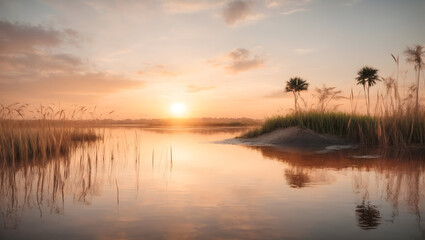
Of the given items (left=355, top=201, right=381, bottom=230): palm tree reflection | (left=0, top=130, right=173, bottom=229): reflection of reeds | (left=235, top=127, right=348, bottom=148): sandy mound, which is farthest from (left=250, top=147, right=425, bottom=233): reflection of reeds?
(left=235, top=127, right=348, bottom=148): sandy mound

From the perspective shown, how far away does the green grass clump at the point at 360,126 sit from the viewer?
14.6 meters

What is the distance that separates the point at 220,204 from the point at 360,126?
15.9 m

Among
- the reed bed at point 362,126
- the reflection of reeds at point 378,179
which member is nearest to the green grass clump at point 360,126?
the reed bed at point 362,126

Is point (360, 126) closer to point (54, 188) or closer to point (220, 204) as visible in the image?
point (220, 204)

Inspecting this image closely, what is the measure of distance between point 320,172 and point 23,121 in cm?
1017

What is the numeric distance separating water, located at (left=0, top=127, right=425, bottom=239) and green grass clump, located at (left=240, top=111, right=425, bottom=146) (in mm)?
7002

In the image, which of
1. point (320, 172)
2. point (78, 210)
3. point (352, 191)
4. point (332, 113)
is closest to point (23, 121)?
point (78, 210)

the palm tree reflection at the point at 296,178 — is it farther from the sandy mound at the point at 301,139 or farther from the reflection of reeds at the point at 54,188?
the sandy mound at the point at 301,139

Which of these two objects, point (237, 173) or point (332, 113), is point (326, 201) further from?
point (332, 113)

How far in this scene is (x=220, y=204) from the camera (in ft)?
16.2

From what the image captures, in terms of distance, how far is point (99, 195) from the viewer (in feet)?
18.8

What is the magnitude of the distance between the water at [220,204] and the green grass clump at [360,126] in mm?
7002

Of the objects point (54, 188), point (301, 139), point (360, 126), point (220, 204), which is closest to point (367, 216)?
point (220, 204)

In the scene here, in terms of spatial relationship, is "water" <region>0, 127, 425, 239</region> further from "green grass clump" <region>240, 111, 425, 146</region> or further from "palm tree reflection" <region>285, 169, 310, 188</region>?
"green grass clump" <region>240, 111, 425, 146</region>
